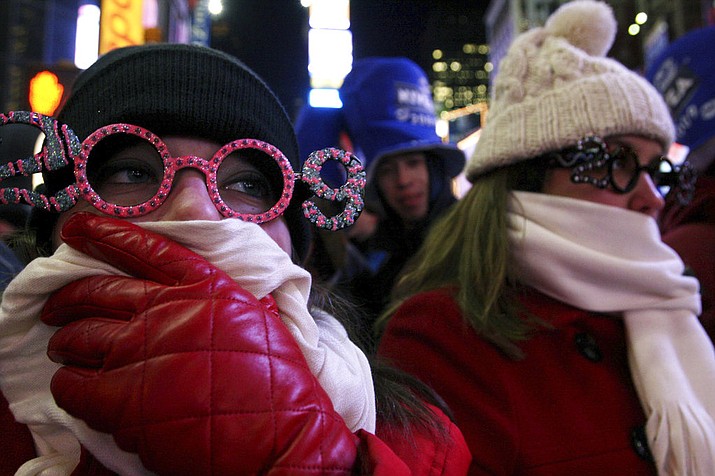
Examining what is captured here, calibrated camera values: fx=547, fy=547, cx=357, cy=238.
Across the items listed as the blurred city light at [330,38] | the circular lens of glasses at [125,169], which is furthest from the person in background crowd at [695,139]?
the blurred city light at [330,38]

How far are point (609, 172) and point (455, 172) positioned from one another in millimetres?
1641

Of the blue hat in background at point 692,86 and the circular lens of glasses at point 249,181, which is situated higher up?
the blue hat in background at point 692,86

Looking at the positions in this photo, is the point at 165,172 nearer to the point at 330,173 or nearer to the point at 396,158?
the point at 330,173

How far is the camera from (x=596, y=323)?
75.2 inches

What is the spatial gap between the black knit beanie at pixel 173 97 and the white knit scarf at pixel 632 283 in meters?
0.98

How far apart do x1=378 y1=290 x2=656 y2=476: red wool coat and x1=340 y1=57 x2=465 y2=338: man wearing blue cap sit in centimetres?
128

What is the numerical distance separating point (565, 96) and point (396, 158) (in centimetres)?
140

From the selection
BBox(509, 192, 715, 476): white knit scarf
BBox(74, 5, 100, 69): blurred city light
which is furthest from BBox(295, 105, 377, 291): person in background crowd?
BBox(74, 5, 100, 69): blurred city light

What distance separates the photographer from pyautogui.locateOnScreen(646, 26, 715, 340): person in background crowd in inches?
95.4

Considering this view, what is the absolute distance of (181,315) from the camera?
850mm

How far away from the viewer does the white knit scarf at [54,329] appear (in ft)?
3.19

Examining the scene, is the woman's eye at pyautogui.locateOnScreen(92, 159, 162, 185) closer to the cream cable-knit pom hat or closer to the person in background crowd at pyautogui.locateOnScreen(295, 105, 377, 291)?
the cream cable-knit pom hat

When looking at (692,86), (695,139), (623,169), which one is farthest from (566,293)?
(692,86)

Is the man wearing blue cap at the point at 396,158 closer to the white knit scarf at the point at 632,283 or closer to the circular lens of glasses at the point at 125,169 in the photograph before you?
the white knit scarf at the point at 632,283
